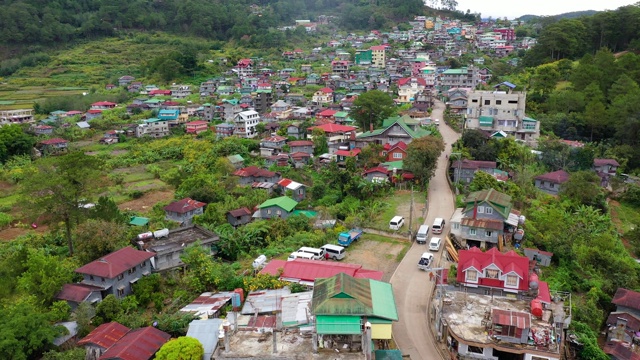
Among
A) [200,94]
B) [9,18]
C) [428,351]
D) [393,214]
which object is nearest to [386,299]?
[428,351]

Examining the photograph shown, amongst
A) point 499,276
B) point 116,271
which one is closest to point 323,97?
point 116,271

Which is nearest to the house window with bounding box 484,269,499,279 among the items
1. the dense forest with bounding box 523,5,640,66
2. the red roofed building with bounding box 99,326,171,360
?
the red roofed building with bounding box 99,326,171,360

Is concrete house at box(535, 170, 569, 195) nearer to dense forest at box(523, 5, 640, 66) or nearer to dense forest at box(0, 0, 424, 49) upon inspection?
dense forest at box(523, 5, 640, 66)

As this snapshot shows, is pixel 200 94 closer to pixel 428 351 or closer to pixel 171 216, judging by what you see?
pixel 171 216

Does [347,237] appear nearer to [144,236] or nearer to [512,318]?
[512,318]

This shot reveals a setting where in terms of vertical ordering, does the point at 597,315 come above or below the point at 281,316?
below

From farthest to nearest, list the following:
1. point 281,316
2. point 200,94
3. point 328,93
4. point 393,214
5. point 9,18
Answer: point 9,18
point 200,94
point 328,93
point 393,214
point 281,316

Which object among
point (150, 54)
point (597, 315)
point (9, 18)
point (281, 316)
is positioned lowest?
point (597, 315)
